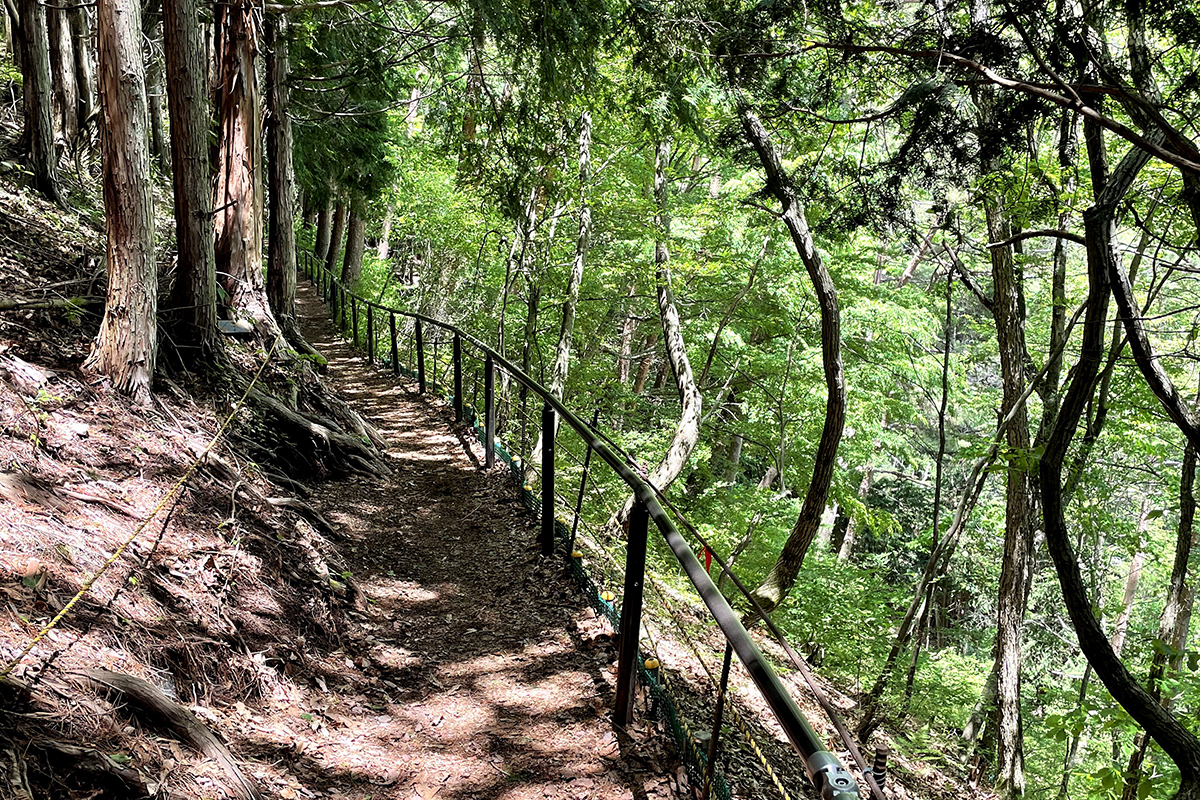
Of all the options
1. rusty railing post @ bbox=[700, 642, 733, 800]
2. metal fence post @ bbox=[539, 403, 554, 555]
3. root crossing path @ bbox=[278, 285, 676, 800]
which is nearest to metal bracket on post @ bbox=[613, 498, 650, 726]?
root crossing path @ bbox=[278, 285, 676, 800]

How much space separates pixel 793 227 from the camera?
7941mm

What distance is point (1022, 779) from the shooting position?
27.5 ft

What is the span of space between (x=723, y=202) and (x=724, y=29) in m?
8.86

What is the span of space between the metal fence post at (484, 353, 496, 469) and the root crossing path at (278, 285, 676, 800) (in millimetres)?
503

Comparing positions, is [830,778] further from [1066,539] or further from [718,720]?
[1066,539]

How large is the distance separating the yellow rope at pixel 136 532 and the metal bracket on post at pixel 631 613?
1.97 metres

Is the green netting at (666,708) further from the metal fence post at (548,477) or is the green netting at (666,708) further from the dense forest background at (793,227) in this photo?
the dense forest background at (793,227)

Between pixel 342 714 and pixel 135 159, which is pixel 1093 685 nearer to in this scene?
pixel 342 714

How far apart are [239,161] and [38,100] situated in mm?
2004

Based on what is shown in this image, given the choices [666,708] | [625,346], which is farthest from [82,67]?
[625,346]

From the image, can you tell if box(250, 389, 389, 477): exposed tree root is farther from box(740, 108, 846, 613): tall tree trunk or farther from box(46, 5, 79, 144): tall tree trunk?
box(46, 5, 79, 144): tall tree trunk

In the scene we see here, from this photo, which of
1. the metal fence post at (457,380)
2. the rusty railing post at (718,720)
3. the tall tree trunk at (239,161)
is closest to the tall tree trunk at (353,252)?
the metal fence post at (457,380)

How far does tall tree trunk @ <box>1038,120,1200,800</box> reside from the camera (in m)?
5.14

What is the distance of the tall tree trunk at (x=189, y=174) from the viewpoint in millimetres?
4961
